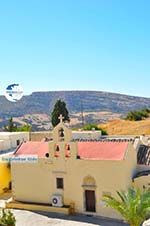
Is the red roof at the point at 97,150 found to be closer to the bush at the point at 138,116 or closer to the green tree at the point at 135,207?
the green tree at the point at 135,207

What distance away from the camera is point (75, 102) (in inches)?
6344

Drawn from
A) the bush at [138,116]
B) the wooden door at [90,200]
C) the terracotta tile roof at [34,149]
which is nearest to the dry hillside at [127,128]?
the bush at [138,116]

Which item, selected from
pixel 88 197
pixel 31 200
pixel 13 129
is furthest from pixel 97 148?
pixel 13 129

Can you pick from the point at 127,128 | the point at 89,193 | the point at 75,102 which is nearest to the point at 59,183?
the point at 89,193

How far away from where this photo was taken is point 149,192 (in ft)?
69.2

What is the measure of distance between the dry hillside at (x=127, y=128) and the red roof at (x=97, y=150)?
1552 inches

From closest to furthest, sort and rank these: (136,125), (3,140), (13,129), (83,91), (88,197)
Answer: (88,197)
(3,140)
(13,129)
(136,125)
(83,91)

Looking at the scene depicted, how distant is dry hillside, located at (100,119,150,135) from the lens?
224 ft

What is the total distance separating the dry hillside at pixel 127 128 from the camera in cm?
6825

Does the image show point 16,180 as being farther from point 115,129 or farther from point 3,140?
point 115,129

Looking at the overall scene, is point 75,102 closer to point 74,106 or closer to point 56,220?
point 74,106

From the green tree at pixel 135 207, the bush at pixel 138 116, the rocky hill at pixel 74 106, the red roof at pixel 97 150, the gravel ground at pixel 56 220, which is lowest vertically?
the gravel ground at pixel 56 220

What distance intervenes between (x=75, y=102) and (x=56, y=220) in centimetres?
13578

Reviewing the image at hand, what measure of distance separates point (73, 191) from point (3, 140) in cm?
1549
